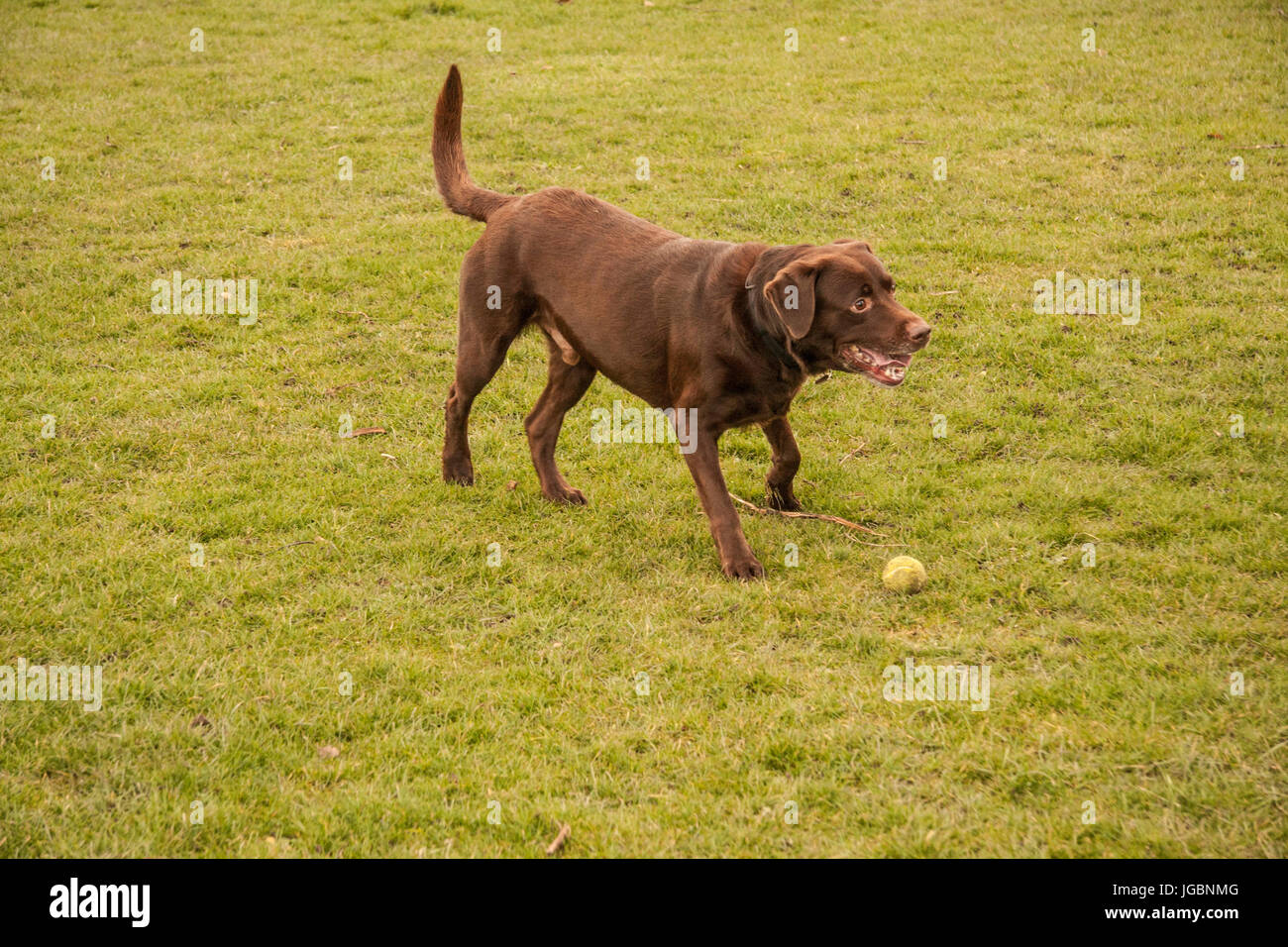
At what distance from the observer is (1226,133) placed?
33.9ft

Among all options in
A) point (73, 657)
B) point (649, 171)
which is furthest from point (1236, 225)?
point (73, 657)

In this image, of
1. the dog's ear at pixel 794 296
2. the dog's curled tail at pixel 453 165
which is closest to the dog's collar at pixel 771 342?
the dog's ear at pixel 794 296

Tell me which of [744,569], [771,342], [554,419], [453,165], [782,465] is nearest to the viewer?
[771,342]

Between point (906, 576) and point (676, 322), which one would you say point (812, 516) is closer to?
point (906, 576)

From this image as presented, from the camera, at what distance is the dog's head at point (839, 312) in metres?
4.95

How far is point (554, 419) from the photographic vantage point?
245 inches

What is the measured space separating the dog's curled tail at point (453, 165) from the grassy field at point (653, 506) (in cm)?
145

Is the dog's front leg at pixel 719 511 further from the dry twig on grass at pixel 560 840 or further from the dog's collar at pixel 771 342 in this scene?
the dry twig on grass at pixel 560 840

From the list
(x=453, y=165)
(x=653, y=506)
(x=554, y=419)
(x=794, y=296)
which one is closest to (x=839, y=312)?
(x=794, y=296)

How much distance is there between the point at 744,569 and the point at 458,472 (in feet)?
6.28

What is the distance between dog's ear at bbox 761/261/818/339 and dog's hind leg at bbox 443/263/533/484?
1.55 meters
